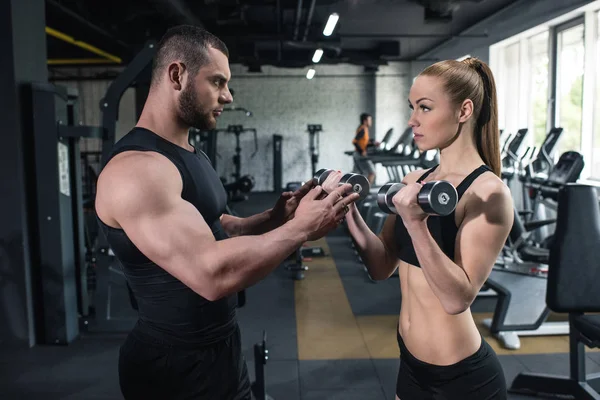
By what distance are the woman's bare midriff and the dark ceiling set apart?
208 inches

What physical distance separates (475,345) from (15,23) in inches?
124

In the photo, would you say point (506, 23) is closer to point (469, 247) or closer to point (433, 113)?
point (433, 113)

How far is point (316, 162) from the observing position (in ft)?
38.3

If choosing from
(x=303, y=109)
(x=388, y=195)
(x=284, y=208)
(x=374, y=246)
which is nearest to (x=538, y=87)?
(x=303, y=109)

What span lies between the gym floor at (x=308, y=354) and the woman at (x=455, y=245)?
1462 mm

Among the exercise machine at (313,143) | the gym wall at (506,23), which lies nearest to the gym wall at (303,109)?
the exercise machine at (313,143)

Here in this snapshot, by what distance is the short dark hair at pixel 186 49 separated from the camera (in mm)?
1312

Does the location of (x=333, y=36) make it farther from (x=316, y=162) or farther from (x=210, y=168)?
(x=210, y=168)

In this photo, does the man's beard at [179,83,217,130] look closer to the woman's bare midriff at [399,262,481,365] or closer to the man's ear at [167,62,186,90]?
the man's ear at [167,62,186,90]

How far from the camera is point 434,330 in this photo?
130 cm

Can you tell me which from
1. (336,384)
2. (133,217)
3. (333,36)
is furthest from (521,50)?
(133,217)

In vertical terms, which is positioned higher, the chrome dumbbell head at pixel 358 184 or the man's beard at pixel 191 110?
the man's beard at pixel 191 110

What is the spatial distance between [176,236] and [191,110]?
1.21 ft

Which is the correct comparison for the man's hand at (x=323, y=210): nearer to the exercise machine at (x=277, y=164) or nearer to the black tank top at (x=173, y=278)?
the black tank top at (x=173, y=278)
